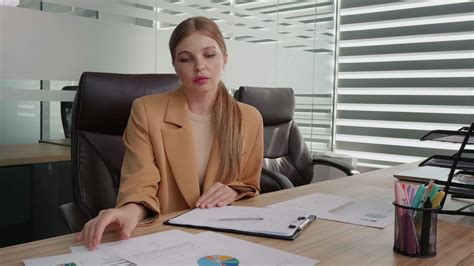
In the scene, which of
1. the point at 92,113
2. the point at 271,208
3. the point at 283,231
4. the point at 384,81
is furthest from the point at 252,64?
the point at 283,231

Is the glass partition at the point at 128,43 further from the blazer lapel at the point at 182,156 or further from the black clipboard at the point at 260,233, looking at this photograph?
the black clipboard at the point at 260,233

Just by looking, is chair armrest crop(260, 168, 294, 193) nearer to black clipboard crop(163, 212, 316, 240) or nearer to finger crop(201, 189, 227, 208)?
finger crop(201, 189, 227, 208)

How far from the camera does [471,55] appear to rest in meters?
3.73

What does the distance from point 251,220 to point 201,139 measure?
17.9 inches

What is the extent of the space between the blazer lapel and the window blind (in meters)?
2.97

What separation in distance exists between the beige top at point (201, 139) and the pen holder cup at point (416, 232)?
2.32 ft

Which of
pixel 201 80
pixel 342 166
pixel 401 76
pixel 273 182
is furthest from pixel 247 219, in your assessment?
pixel 401 76

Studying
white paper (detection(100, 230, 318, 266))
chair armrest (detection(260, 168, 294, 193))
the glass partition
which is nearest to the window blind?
the glass partition

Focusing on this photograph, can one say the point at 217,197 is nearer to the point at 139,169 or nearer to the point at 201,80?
the point at 139,169

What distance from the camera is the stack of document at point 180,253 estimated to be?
0.84 m

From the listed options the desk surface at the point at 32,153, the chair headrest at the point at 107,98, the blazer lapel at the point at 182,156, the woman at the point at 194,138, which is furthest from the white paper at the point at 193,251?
the desk surface at the point at 32,153

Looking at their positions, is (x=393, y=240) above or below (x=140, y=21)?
below

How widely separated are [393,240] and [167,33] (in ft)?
7.42

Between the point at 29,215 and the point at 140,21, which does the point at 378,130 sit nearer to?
the point at 140,21
